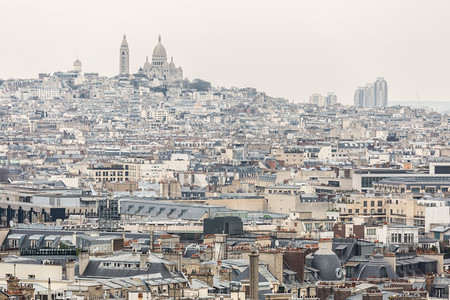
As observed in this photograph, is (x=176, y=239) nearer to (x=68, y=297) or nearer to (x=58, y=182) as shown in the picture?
(x=68, y=297)

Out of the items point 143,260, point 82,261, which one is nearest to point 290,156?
point 82,261

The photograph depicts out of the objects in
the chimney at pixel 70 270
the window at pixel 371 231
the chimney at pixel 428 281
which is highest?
the chimney at pixel 70 270

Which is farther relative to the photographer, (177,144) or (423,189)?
(177,144)

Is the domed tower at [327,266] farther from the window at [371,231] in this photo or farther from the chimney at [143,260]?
the window at [371,231]

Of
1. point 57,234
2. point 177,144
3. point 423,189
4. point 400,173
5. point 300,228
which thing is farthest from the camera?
point 177,144

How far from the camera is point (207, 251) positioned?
139 ft

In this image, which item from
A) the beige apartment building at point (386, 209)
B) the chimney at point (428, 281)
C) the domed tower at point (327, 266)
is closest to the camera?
the chimney at point (428, 281)

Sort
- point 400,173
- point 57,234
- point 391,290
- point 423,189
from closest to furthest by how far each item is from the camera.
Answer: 1. point 391,290
2. point 57,234
3. point 423,189
4. point 400,173

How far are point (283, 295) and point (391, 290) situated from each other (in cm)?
444

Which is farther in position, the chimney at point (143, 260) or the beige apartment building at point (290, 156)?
the beige apartment building at point (290, 156)

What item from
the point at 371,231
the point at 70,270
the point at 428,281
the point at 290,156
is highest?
the point at 70,270

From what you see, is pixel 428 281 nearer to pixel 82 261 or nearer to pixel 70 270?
pixel 82 261

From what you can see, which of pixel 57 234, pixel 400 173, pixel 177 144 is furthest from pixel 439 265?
pixel 177 144

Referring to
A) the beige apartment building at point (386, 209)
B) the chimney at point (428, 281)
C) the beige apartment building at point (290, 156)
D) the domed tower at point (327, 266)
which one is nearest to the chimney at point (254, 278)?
the chimney at point (428, 281)
